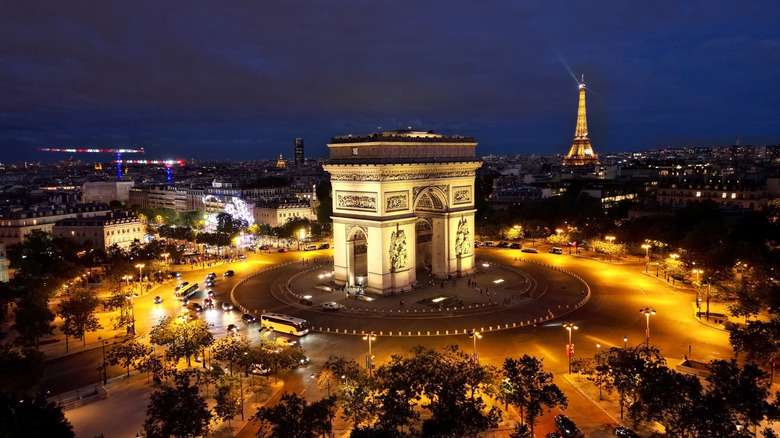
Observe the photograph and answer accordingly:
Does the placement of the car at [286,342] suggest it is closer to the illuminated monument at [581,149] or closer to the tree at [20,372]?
the tree at [20,372]

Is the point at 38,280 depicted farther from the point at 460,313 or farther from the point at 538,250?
the point at 538,250

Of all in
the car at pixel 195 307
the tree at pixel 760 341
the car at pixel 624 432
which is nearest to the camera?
the car at pixel 624 432

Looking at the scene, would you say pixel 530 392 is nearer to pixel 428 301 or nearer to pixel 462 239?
pixel 428 301

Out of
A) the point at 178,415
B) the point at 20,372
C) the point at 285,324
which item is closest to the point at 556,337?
the point at 285,324

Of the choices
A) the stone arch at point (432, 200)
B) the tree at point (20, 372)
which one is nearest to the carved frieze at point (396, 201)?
the stone arch at point (432, 200)

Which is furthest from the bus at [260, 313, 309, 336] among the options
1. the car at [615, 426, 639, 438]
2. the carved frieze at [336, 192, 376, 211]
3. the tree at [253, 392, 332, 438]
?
the car at [615, 426, 639, 438]

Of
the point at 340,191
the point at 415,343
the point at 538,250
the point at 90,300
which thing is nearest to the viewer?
the point at 415,343

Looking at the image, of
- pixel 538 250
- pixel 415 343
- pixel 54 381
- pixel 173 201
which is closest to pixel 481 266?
pixel 538 250
